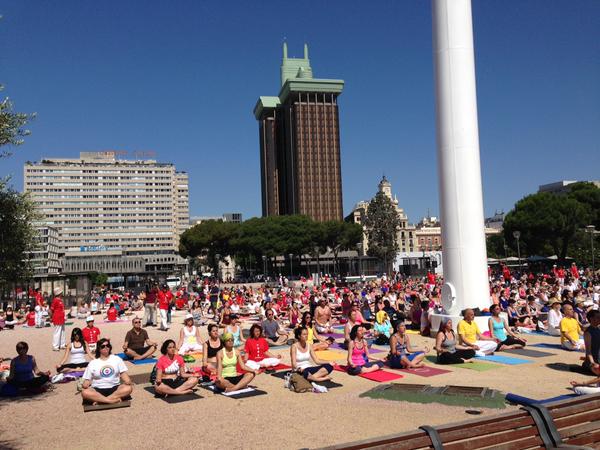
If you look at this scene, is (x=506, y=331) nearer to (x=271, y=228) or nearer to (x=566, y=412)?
(x=566, y=412)

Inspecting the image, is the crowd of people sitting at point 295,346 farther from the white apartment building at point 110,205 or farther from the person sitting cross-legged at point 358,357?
the white apartment building at point 110,205

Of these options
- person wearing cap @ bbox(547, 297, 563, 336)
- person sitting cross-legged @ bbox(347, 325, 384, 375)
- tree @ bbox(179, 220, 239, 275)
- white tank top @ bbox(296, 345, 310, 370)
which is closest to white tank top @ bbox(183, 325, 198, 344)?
white tank top @ bbox(296, 345, 310, 370)

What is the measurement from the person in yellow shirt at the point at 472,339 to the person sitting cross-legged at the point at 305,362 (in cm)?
380

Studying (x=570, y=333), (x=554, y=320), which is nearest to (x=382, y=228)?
(x=554, y=320)

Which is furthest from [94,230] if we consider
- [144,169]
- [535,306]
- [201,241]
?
[535,306]

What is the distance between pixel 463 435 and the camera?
4.26 m

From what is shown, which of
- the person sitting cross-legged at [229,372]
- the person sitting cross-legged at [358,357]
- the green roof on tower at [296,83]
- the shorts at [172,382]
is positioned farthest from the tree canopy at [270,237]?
the green roof on tower at [296,83]

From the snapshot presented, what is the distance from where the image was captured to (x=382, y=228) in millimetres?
66688

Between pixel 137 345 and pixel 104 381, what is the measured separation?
490 centimetres

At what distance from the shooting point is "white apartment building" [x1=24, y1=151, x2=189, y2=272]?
136 metres

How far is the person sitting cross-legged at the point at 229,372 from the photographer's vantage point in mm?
9211

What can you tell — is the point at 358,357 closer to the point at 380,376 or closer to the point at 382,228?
the point at 380,376

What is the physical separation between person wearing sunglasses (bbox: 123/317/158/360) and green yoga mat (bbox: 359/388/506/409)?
687 cm

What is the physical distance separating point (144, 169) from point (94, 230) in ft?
68.9
